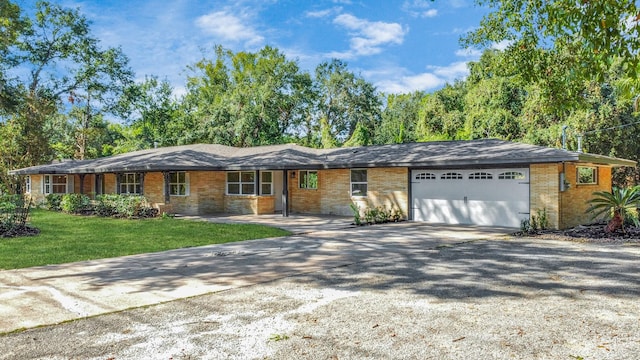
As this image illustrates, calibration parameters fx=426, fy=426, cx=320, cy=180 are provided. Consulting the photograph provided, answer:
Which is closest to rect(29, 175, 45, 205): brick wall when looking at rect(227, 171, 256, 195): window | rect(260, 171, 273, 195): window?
rect(227, 171, 256, 195): window

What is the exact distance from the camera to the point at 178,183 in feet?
70.0

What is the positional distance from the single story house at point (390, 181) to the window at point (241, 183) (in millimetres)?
51

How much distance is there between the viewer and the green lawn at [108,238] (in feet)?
32.2

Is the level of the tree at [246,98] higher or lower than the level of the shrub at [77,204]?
higher

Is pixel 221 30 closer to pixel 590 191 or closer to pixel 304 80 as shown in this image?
pixel 304 80

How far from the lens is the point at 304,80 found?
4178 cm

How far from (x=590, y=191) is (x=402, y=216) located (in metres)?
7.12

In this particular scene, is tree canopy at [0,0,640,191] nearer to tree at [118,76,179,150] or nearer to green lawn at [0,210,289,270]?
tree at [118,76,179,150]

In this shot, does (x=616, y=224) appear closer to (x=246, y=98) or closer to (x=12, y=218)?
(x=12, y=218)

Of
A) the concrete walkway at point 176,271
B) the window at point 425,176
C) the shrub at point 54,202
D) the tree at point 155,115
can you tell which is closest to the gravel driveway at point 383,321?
the concrete walkway at point 176,271

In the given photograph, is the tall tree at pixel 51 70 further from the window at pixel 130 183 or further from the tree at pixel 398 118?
the tree at pixel 398 118

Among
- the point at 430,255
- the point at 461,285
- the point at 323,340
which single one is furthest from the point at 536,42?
the point at 323,340

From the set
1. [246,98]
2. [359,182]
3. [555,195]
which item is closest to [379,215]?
[359,182]

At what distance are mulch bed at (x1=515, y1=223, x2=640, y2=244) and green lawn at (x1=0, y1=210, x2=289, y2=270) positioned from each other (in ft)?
26.0
